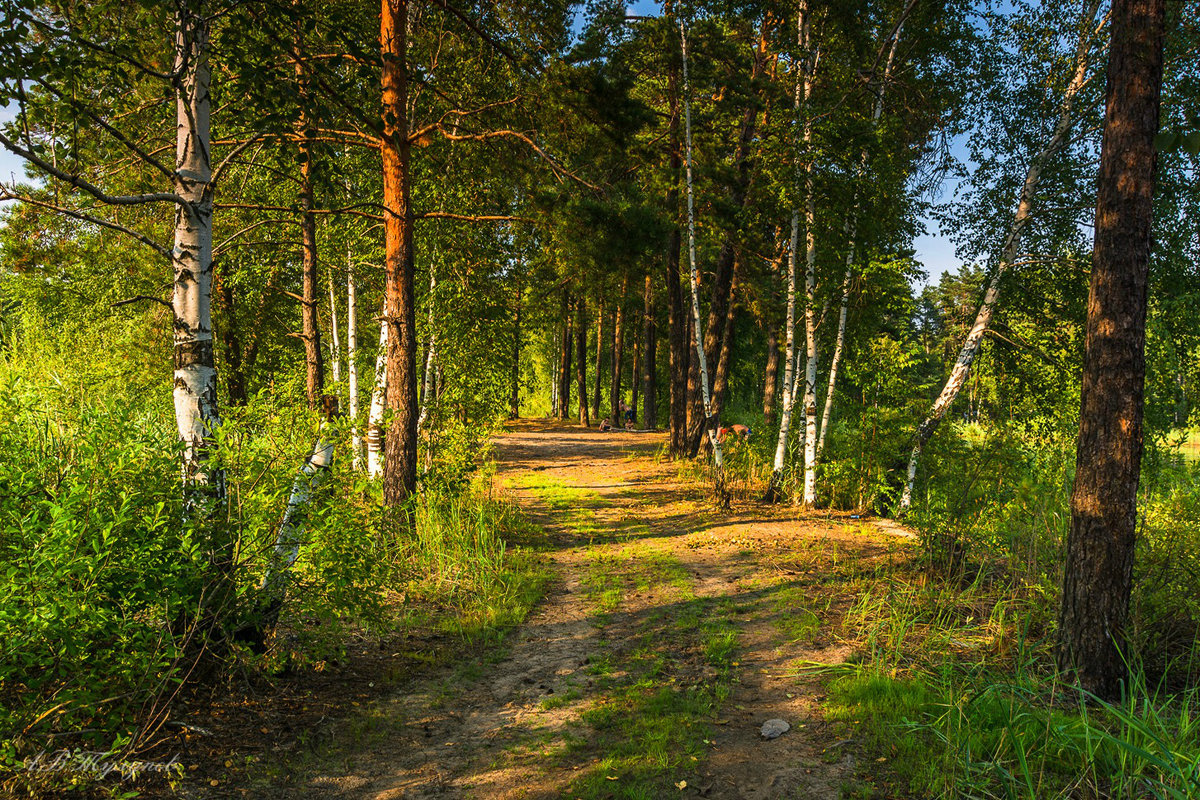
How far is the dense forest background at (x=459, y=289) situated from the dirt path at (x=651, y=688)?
31.1 inches

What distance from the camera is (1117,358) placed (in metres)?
4.18

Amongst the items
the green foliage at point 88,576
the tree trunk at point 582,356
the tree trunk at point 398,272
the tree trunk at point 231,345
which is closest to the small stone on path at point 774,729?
the green foliage at point 88,576

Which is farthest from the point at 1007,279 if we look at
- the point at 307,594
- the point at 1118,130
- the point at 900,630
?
the point at 307,594

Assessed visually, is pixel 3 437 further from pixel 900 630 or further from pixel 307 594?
pixel 900 630

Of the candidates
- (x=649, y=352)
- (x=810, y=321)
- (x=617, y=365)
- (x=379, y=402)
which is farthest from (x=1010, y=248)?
(x=617, y=365)

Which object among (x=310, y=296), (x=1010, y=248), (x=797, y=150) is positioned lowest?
(x=310, y=296)

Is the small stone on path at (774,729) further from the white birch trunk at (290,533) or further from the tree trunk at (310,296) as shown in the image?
the tree trunk at (310,296)

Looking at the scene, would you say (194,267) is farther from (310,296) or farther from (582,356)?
(582,356)

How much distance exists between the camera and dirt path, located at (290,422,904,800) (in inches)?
142

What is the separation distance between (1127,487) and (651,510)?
Answer: 7617 mm

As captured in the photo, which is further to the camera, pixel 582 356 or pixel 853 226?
pixel 582 356

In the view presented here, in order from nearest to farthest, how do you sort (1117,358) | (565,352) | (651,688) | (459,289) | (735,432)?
(1117,358)
(651,688)
(459,289)
(735,432)
(565,352)

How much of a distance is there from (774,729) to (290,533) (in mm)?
3395

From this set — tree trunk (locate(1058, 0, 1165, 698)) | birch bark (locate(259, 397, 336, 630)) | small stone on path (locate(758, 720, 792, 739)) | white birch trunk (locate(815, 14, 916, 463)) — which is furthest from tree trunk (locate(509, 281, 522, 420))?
tree trunk (locate(1058, 0, 1165, 698))
